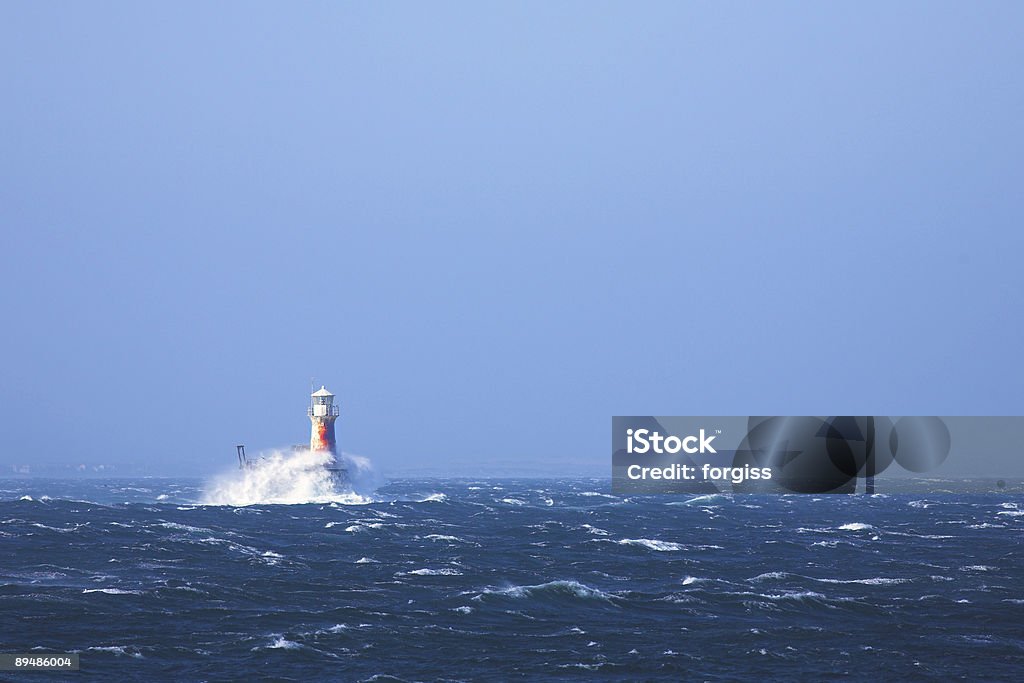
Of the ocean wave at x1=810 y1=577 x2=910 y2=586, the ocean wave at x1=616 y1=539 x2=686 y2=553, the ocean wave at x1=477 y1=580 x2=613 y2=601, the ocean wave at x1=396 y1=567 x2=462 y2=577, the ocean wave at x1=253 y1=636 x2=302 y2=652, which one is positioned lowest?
the ocean wave at x1=616 y1=539 x2=686 y2=553

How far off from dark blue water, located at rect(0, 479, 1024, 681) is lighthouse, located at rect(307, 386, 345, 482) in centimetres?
3194

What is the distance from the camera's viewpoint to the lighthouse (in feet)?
376

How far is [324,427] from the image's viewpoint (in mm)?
114938

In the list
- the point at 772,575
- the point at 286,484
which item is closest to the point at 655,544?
the point at 772,575

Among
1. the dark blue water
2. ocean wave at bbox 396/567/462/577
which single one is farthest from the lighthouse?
ocean wave at bbox 396/567/462/577

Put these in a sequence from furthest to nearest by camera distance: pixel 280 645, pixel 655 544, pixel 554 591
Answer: pixel 655 544 → pixel 554 591 → pixel 280 645

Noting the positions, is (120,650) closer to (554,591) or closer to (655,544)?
(554,591)

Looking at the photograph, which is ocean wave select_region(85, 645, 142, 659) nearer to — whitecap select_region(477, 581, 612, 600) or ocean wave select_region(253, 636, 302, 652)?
ocean wave select_region(253, 636, 302, 652)

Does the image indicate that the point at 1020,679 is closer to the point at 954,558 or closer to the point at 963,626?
the point at 963,626

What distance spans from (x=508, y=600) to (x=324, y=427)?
71.4m

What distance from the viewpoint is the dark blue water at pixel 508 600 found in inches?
1390

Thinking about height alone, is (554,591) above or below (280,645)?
below

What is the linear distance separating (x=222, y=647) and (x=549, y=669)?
11.4 metres

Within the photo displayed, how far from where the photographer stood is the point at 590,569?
56.1 m
